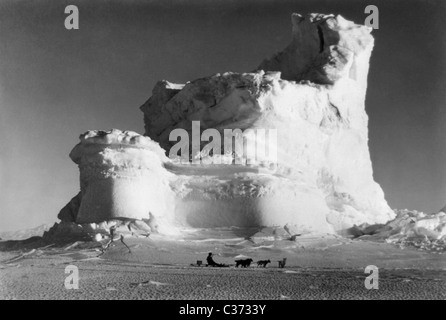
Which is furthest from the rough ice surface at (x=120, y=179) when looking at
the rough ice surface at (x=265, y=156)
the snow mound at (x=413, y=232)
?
the snow mound at (x=413, y=232)

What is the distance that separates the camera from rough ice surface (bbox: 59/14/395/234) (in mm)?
21453

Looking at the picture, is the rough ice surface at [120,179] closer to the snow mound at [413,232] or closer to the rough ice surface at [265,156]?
the rough ice surface at [265,156]

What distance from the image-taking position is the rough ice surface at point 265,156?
21453mm

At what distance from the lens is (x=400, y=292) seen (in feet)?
38.2

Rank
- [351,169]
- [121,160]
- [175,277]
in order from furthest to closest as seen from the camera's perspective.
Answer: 1. [351,169]
2. [121,160]
3. [175,277]

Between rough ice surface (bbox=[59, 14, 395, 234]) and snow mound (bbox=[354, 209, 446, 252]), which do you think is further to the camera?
rough ice surface (bbox=[59, 14, 395, 234])

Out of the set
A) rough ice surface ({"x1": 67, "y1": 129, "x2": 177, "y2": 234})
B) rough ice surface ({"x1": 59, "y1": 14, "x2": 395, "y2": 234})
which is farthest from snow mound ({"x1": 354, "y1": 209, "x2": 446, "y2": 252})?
rough ice surface ({"x1": 67, "y1": 129, "x2": 177, "y2": 234})

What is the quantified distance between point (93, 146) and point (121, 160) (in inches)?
54.7

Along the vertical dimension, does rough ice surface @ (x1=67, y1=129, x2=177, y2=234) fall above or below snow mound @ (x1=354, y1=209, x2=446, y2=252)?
above

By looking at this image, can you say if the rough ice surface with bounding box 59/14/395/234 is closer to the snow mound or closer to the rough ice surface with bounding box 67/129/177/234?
the rough ice surface with bounding box 67/129/177/234

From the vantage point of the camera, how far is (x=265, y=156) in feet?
81.7

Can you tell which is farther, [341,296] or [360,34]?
[360,34]
